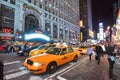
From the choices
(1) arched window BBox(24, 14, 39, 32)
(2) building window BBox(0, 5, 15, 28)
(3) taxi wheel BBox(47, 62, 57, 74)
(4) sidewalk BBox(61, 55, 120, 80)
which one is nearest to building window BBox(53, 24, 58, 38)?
(1) arched window BBox(24, 14, 39, 32)

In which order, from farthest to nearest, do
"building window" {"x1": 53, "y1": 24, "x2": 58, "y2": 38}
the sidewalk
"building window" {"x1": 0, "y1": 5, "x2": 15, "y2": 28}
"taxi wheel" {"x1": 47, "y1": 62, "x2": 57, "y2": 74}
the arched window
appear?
"building window" {"x1": 53, "y1": 24, "x2": 58, "y2": 38}
the arched window
"building window" {"x1": 0, "y1": 5, "x2": 15, "y2": 28}
"taxi wheel" {"x1": 47, "y1": 62, "x2": 57, "y2": 74}
the sidewalk

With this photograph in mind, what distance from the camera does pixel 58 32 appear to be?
64.9 m

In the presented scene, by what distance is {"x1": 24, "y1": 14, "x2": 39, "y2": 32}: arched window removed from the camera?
134ft

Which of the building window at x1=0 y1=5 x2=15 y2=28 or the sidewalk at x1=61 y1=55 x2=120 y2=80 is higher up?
the building window at x1=0 y1=5 x2=15 y2=28

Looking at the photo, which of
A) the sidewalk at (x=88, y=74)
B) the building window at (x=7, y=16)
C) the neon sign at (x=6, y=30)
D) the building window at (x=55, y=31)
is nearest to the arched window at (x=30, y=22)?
the building window at (x=7, y=16)

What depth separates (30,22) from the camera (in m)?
42.5

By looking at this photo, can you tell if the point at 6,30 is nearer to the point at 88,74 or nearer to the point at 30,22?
the point at 30,22

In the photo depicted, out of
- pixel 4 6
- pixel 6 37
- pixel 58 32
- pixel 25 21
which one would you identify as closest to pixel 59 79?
pixel 6 37

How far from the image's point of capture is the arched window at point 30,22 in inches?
1610

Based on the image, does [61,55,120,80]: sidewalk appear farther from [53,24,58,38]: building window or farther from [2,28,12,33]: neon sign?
[53,24,58,38]: building window

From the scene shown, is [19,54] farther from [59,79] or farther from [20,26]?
[20,26]

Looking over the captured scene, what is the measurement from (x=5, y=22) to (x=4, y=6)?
12.4 feet

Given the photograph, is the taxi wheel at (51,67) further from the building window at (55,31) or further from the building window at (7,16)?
the building window at (55,31)

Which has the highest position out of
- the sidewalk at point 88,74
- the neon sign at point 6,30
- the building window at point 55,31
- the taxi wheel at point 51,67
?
the building window at point 55,31
